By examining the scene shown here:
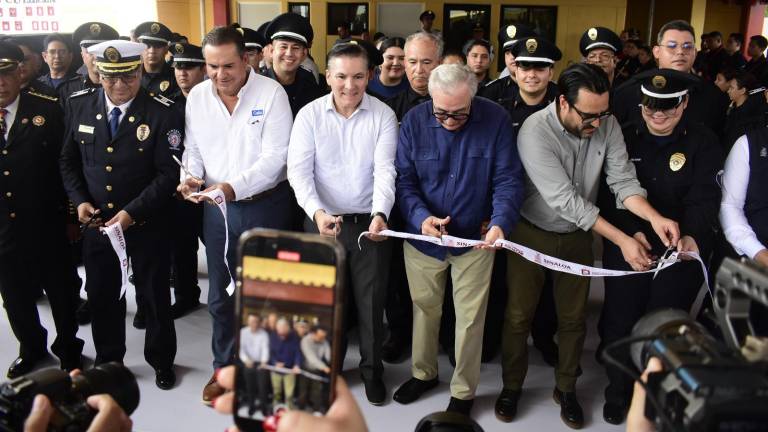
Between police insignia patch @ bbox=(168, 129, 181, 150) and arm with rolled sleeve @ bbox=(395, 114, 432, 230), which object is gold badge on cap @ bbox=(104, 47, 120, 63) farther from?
arm with rolled sleeve @ bbox=(395, 114, 432, 230)

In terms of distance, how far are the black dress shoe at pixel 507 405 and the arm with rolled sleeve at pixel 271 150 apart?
153 cm

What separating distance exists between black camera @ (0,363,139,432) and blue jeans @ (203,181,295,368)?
64.6 inches

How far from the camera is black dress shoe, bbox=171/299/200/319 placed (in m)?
4.14

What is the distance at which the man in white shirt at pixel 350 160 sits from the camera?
291cm

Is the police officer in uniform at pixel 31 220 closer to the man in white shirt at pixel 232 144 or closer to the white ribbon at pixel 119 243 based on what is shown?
the white ribbon at pixel 119 243

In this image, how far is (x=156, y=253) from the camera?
10.5 feet

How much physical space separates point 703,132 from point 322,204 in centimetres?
174

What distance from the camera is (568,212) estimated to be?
2752 mm

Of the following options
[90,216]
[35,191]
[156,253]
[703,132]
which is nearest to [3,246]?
[35,191]

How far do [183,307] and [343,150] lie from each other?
1856mm

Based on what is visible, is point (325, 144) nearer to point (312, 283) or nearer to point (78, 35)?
point (312, 283)

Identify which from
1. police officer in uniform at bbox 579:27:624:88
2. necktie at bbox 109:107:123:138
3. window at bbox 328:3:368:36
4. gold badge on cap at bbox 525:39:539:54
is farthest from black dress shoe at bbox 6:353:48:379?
window at bbox 328:3:368:36

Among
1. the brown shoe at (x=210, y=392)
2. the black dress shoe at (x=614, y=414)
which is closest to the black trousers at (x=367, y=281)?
the brown shoe at (x=210, y=392)

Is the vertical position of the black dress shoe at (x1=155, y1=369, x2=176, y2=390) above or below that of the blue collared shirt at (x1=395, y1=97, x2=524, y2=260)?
below
